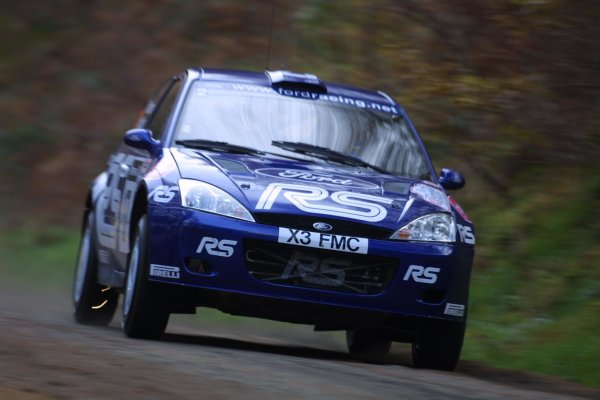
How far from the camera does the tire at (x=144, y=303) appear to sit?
767 cm

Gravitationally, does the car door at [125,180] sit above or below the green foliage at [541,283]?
above

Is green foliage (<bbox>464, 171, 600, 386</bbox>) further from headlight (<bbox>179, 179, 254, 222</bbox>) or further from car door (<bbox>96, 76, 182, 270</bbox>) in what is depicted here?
car door (<bbox>96, 76, 182, 270</bbox>)

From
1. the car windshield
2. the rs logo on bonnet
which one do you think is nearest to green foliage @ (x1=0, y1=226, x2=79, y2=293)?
the car windshield

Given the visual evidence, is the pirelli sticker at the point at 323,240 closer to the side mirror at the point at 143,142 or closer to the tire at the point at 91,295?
the side mirror at the point at 143,142

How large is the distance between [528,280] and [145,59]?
1160 cm

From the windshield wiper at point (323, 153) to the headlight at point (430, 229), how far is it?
2.82 feet

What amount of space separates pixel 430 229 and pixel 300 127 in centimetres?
140

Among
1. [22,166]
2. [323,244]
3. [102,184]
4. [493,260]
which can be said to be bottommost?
[22,166]

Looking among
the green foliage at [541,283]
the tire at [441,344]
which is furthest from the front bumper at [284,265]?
the green foliage at [541,283]

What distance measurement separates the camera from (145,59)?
2177cm

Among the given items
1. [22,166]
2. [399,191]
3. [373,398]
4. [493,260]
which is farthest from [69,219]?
[373,398]

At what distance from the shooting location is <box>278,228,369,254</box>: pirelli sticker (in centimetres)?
749

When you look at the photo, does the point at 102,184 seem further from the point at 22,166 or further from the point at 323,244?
the point at 22,166

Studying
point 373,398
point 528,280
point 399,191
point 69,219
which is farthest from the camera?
point 69,219
